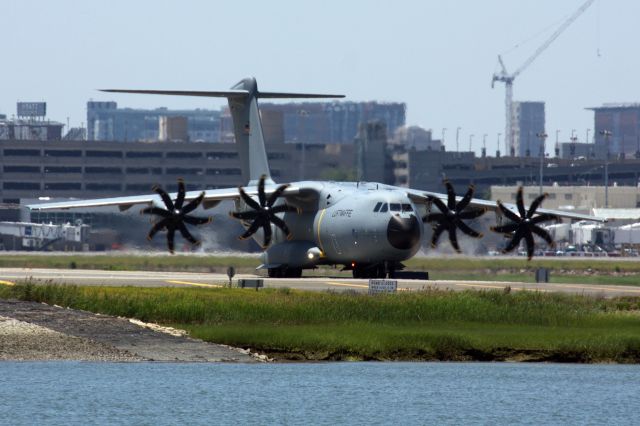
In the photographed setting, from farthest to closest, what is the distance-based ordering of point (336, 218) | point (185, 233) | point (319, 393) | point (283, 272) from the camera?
point (283, 272) → point (185, 233) → point (336, 218) → point (319, 393)

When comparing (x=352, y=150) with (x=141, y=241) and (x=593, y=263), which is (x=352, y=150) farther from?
(x=141, y=241)

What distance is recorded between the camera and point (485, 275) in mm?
79938

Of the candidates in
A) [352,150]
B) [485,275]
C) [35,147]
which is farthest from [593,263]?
[35,147]

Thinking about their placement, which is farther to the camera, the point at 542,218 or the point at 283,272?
the point at 283,272

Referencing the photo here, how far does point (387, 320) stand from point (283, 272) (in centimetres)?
2196

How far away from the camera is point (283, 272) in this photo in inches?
2694

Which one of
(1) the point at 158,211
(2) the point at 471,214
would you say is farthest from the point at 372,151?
(1) the point at 158,211

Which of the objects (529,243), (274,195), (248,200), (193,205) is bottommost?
(529,243)

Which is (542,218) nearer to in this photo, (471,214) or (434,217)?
(471,214)

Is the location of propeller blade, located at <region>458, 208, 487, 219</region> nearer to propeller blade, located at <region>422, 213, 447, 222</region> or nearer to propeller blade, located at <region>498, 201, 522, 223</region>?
propeller blade, located at <region>422, 213, 447, 222</region>

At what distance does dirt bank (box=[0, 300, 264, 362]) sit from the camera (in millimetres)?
40344

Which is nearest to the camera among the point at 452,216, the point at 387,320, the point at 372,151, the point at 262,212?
the point at 387,320

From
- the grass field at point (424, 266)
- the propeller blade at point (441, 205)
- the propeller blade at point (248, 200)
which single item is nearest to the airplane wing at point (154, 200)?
the propeller blade at point (248, 200)

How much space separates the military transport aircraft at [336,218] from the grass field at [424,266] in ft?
29.6
